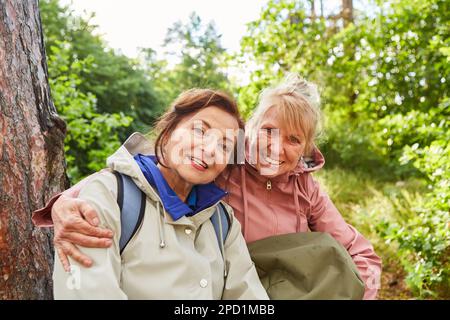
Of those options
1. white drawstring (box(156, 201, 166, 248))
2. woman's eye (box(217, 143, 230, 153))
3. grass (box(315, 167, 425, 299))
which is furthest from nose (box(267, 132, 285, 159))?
grass (box(315, 167, 425, 299))

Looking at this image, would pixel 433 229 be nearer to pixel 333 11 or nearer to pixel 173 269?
pixel 173 269

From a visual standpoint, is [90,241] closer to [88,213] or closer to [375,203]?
[88,213]

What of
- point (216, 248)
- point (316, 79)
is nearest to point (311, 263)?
point (216, 248)

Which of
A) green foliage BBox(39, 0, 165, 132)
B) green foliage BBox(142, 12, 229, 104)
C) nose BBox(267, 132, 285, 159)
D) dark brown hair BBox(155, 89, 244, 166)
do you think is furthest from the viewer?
green foliage BBox(142, 12, 229, 104)

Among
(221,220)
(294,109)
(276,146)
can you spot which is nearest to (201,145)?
(221,220)

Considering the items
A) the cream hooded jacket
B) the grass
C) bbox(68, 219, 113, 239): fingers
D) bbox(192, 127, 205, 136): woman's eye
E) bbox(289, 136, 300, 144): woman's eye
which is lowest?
the grass

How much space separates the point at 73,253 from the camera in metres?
1.46

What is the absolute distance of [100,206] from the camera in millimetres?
1500

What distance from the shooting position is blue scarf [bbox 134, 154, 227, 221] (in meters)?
1.65

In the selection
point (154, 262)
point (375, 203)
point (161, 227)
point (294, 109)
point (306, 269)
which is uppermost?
point (294, 109)

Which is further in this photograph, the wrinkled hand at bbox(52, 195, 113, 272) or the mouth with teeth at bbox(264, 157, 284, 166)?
the mouth with teeth at bbox(264, 157, 284, 166)

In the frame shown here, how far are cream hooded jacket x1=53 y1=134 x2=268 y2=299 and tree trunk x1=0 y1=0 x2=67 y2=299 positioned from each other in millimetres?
474

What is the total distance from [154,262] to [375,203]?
5.82 meters

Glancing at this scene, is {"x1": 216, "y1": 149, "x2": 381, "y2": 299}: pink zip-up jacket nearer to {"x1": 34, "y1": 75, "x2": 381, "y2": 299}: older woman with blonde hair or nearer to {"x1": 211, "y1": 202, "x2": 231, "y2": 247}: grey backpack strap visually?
{"x1": 34, "y1": 75, "x2": 381, "y2": 299}: older woman with blonde hair
